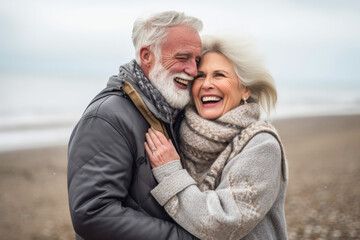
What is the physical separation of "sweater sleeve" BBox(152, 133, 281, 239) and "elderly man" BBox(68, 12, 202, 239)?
129mm

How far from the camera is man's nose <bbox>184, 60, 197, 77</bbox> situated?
2900 mm

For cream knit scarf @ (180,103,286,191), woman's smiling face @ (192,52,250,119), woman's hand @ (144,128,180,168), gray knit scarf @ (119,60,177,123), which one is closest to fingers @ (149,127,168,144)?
woman's hand @ (144,128,180,168)

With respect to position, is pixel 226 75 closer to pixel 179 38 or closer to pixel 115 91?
pixel 179 38

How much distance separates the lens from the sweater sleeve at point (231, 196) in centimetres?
227

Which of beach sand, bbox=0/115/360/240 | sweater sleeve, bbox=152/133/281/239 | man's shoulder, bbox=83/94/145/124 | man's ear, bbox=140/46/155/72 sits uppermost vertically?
man's ear, bbox=140/46/155/72

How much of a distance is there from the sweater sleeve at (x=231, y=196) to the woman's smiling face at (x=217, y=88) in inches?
20.9

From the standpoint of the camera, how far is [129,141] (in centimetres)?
240

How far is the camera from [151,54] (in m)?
2.81

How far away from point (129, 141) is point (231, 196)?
77 cm

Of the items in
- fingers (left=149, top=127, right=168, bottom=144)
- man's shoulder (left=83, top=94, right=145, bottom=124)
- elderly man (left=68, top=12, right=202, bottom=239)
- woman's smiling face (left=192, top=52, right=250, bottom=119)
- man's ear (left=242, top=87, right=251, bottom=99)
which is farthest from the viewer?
man's ear (left=242, top=87, right=251, bottom=99)

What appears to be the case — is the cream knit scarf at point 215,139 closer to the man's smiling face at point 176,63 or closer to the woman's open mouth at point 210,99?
the woman's open mouth at point 210,99

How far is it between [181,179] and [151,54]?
1.04 m

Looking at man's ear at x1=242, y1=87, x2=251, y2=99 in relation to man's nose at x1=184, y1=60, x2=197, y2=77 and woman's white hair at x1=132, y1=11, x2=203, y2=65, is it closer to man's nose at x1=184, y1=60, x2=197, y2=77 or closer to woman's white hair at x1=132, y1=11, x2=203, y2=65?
man's nose at x1=184, y1=60, x2=197, y2=77

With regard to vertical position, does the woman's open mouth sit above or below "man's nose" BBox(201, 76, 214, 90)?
below
